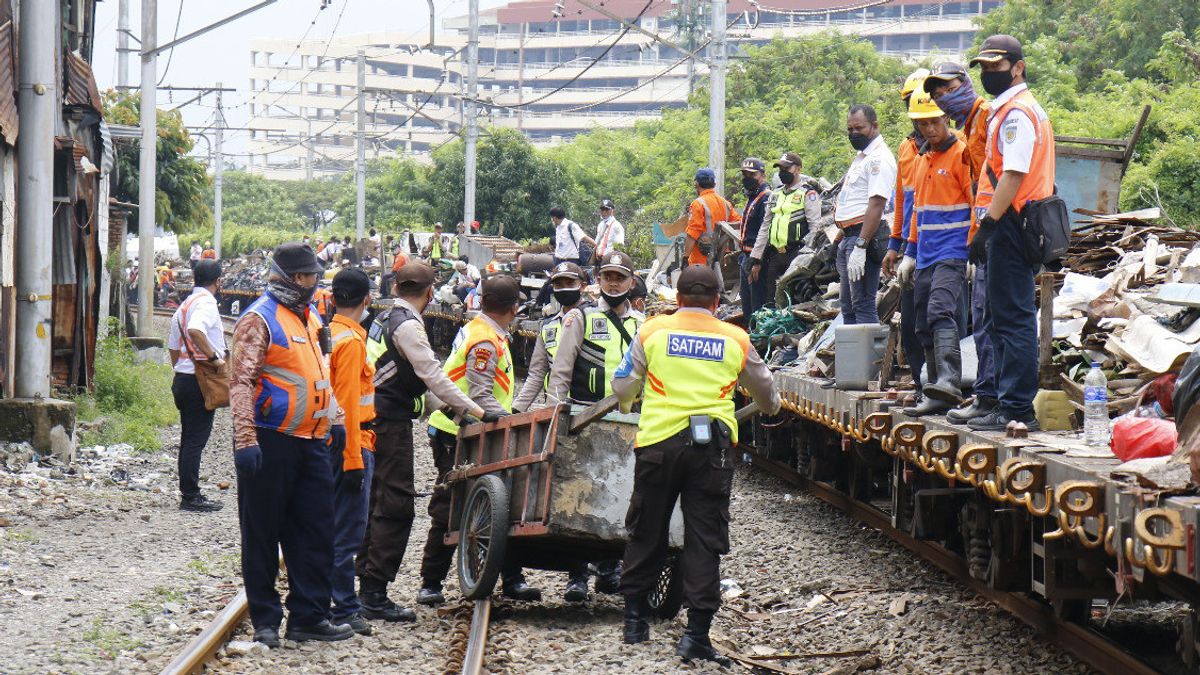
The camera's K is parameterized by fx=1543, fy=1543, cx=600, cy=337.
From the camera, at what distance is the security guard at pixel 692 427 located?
279 inches

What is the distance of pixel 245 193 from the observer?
94812mm

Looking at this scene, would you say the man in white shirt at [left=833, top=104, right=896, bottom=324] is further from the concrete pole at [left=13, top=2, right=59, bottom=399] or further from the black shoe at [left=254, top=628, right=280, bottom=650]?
the concrete pole at [left=13, top=2, right=59, bottom=399]

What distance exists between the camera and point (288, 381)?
7086mm

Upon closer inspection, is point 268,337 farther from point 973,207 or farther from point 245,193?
point 245,193

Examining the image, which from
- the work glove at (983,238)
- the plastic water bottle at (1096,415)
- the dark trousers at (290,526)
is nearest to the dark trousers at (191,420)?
the dark trousers at (290,526)

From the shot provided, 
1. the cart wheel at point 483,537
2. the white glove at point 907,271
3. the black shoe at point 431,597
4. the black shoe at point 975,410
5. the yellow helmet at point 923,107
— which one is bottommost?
the black shoe at point 431,597

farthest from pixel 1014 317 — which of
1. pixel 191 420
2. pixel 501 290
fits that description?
pixel 191 420

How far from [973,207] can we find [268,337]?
3612 mm

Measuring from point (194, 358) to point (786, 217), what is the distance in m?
5.30

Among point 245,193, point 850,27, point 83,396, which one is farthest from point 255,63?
point 83,396

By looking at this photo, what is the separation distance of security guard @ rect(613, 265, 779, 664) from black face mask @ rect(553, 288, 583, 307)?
1.97m

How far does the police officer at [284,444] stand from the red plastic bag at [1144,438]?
353 centimetres

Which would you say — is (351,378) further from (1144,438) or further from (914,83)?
(1144,438)

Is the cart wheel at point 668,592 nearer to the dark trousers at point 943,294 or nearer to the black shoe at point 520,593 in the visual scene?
the black shoe at point 520,593
